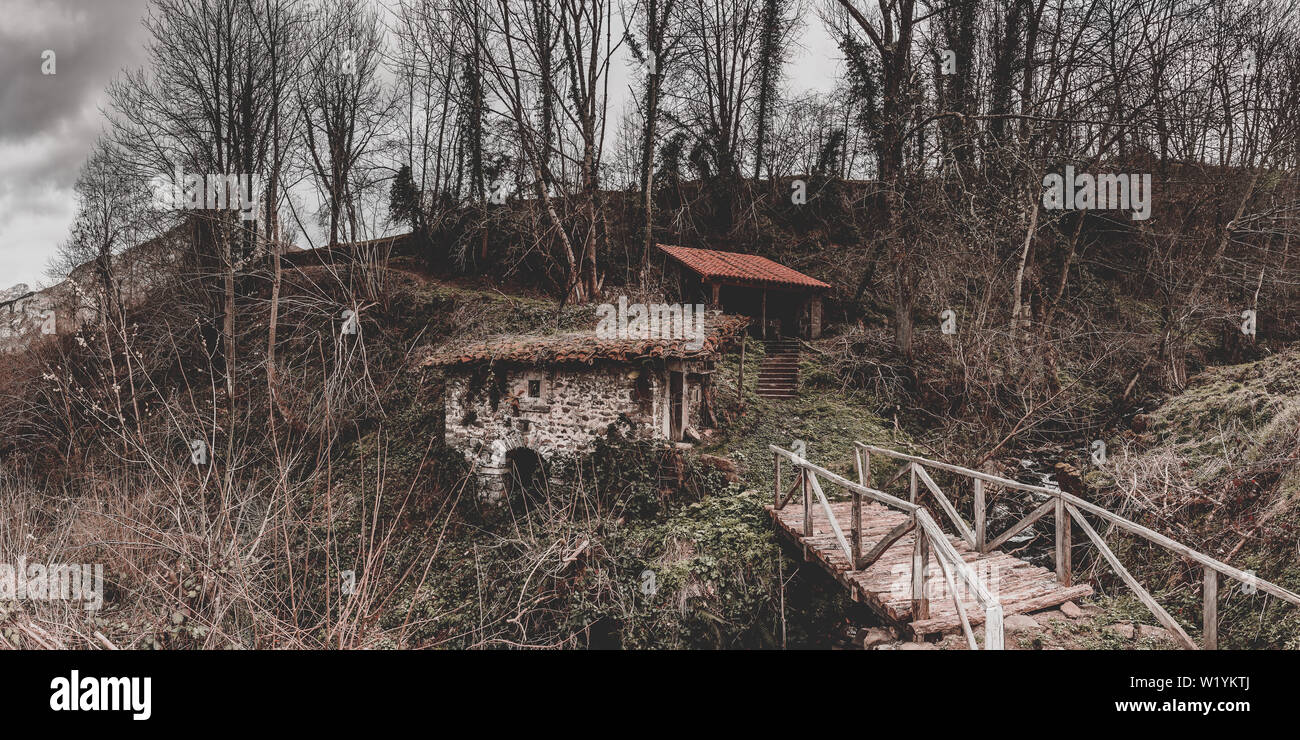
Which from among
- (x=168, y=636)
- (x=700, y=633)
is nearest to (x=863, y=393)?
(x=700, y=633)

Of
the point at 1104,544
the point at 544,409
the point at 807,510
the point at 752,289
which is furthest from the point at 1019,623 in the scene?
the point at 752,289

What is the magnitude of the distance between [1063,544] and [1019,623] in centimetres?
98

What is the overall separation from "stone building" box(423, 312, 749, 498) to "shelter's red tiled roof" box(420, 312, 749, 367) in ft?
0.06

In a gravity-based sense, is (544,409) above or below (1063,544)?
above

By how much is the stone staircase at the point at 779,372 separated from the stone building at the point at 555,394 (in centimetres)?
285

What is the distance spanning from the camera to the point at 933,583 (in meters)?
5.46

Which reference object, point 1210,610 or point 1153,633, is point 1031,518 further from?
point 1210,610

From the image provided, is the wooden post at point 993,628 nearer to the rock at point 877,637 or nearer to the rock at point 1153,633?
the rock at point 877,637

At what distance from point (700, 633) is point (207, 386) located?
15.8 meters

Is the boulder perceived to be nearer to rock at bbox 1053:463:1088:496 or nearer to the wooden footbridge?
the wooden footbridge

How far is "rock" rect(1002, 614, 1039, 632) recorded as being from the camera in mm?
4555

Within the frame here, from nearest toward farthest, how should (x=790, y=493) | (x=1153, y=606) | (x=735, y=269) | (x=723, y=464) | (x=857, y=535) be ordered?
1. (x=1153, y=606)
2. (x=857, y=535)
3. (x=790, y=493)
4. (x=723, y=464)
5. (x=735, y=269)
